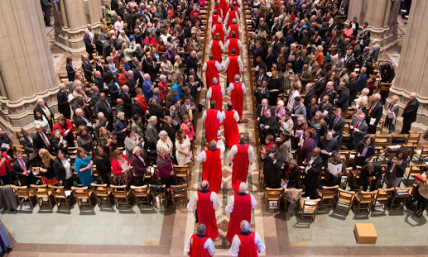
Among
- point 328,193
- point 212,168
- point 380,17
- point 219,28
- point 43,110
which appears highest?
point 380,17

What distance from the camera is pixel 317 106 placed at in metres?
11.1

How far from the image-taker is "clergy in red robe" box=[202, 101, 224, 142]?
36.4 feet

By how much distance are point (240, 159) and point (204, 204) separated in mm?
2022

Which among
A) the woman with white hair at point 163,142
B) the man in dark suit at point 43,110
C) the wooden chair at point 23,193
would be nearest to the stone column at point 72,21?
the man in dark suit at point 43,110

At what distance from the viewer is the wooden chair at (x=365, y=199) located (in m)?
9.23

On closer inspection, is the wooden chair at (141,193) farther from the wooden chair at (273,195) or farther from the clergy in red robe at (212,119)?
the wooden chair at (273,195)

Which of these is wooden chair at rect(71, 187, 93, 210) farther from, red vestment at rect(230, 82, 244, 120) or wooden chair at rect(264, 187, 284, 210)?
red vestment at rect(230, 82, 244, 120)

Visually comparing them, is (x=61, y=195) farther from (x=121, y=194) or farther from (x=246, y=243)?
(x=246, y=243)

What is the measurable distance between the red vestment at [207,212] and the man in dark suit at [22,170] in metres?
4.29

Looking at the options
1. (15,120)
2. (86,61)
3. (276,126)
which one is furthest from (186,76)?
(15,120)

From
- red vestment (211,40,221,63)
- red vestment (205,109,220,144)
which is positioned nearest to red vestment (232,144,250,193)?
red vestment (205,109,220,144)

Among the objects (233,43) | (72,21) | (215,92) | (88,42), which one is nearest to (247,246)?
(215,92)

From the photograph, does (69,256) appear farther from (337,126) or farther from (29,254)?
(337,126)

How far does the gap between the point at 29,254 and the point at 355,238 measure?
693cm
